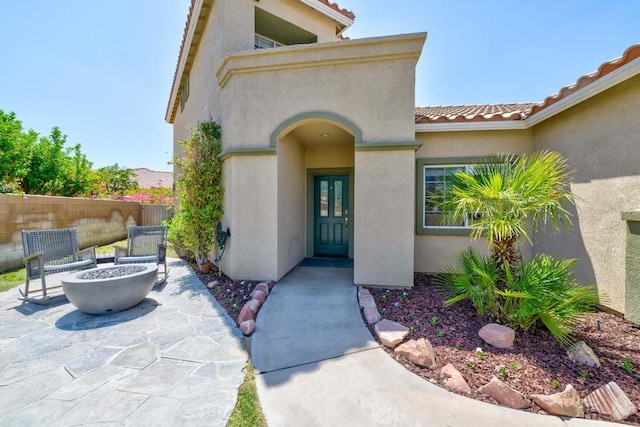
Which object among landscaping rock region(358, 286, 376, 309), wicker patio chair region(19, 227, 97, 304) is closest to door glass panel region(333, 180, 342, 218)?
landscaping rock region(358, 286, 376, 309)

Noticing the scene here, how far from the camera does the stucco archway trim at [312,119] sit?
603cm

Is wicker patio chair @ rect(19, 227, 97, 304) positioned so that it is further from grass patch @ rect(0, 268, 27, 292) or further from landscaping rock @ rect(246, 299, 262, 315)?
landscaping rock @ rect(246, 299, 262, 315)

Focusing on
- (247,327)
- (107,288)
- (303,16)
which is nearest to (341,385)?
(247,327)

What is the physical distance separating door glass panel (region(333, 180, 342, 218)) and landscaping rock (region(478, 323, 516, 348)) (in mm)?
6055

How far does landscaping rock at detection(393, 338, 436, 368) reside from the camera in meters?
3.45

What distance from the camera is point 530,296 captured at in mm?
3775

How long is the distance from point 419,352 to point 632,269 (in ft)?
14.1

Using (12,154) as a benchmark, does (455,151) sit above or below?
below

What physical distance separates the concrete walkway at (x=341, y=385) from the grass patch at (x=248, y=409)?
0.07 metres

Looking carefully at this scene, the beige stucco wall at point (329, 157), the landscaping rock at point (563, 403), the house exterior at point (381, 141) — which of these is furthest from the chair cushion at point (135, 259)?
the landscaping rock at point (563, 403)

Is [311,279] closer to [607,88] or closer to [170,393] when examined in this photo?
[170,393]

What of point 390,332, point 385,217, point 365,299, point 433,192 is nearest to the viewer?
point 390,332

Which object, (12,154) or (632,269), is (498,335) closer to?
(632,269)

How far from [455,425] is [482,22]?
1071 centimetres
